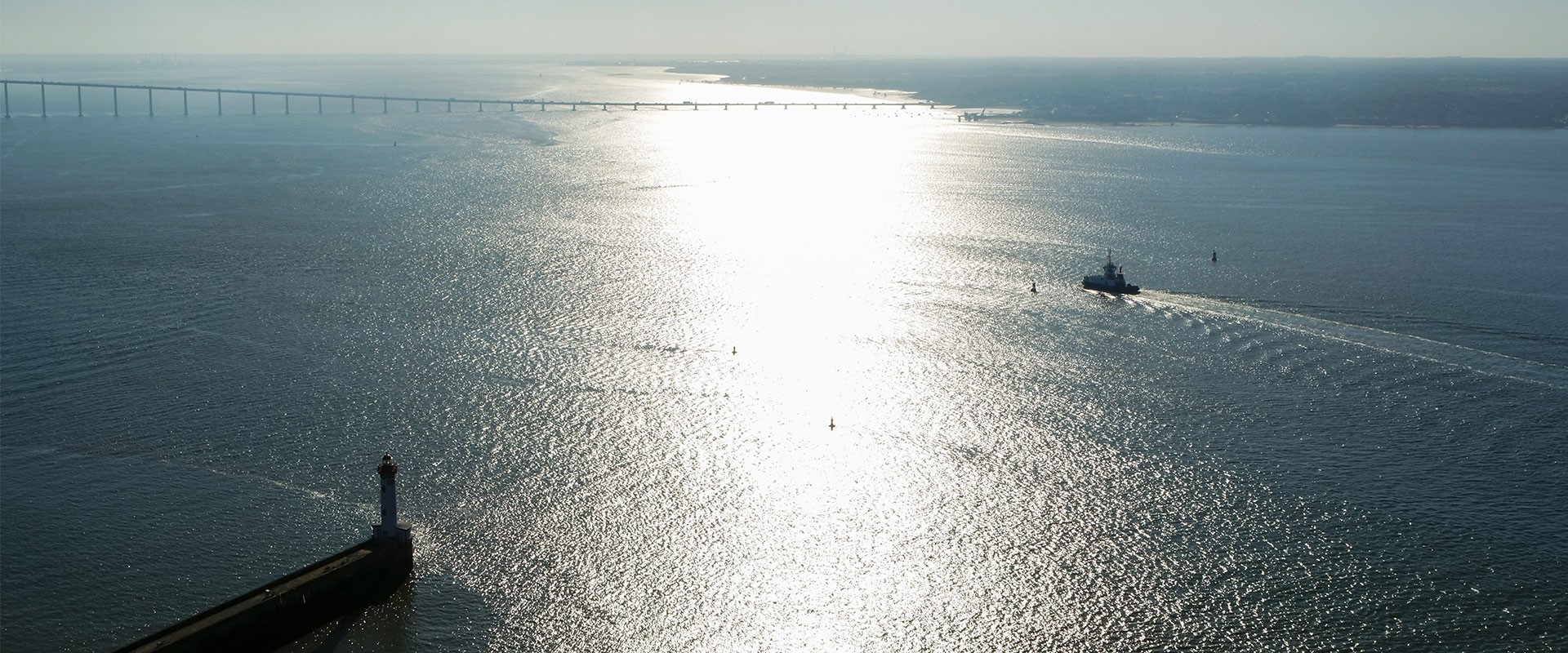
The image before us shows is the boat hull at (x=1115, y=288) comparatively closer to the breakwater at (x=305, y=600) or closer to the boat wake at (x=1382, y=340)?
the boat wake at (x=1382, y=340)

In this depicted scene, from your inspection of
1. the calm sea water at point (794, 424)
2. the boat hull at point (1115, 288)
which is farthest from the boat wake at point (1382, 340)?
the boat hull at point (1115, 288)

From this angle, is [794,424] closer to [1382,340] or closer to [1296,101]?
[1382,340]

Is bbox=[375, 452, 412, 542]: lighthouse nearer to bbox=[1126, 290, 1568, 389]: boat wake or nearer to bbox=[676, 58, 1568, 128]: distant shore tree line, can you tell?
bbox=[1126, 290, 1568, 389]: boat wake

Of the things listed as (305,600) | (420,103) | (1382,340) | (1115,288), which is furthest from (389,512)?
(420,103)

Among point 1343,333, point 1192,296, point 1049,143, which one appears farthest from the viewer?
point 1049,143

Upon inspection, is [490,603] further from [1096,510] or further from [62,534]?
[1096,510]

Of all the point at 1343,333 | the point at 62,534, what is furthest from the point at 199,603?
the point at 1343,333
